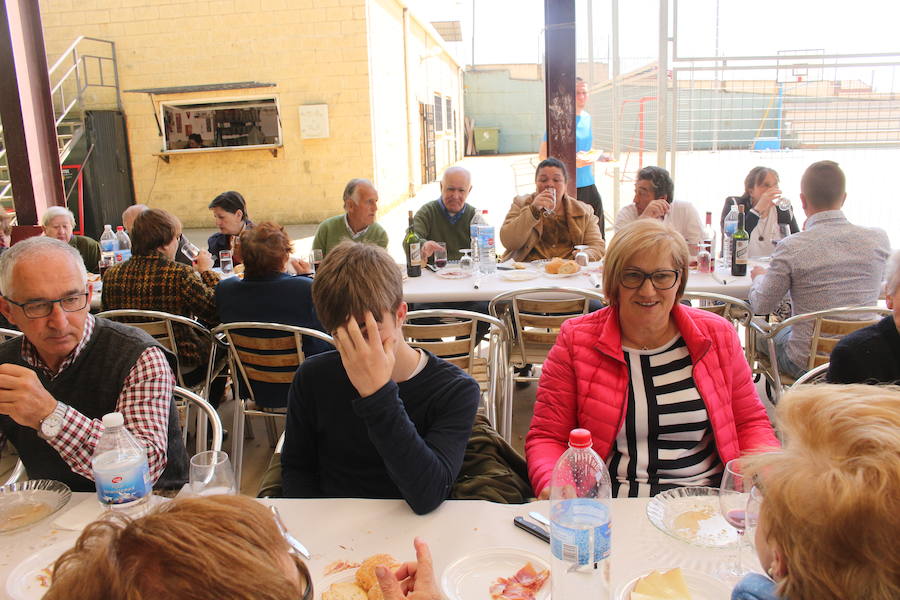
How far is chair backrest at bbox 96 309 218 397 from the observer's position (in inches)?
129

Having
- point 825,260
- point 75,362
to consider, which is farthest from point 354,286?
point 825,260

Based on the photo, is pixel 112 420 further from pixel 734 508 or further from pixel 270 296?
pixel 270 296

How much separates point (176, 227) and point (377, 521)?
270 centimetres

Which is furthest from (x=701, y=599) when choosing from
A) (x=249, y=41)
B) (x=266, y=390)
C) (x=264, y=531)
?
(x=249, y=41)

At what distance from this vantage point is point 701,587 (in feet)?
4.08

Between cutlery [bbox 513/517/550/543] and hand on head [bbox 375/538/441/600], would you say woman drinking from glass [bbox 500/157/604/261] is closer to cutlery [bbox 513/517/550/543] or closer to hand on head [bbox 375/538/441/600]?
cutlery [bbox 513/517/550/543]

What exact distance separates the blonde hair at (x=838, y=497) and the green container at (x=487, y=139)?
28.7m

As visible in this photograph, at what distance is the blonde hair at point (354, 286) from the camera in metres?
1.64

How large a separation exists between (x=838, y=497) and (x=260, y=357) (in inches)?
110

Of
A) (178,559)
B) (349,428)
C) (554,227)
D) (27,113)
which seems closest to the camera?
(178,559)

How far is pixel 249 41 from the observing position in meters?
12.1

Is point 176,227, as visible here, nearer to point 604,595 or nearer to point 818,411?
point 604,595

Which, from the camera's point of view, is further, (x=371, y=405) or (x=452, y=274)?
(x=452, y=274)

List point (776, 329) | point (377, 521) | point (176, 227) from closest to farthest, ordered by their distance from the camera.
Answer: point (377, 521) → point (776, 329) → point (176, 227)
